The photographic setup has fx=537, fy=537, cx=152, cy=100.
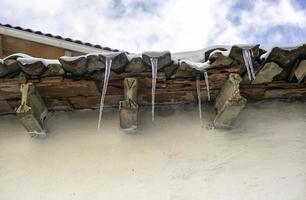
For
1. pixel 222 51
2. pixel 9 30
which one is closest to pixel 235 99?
pixel 222 51

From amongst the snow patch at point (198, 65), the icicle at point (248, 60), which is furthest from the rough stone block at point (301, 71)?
the snow patch at point (198, 65)

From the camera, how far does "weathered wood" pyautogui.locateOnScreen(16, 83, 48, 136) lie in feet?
12.5

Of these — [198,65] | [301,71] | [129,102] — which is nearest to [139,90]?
[129,102]

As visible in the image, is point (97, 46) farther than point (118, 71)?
Yes

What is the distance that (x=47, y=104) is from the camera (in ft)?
13.9

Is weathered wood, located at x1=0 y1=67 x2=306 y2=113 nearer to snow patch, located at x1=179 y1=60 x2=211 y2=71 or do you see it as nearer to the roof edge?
snow patch, located at x1=179 y1=60 x2=211 y2=71

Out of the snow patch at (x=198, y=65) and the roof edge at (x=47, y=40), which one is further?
the roof edge at (x=47, y=40)

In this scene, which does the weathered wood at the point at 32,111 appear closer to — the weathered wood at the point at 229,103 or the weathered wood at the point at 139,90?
the weathered wood at the point at 139,90

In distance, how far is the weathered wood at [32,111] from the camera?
3823 mm

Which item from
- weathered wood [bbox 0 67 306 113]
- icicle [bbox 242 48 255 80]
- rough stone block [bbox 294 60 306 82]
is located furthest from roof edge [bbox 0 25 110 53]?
rough stone block [bbox 294 60 306 82]

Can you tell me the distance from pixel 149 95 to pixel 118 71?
1.31ft

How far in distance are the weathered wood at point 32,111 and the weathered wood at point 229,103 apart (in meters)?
1.34

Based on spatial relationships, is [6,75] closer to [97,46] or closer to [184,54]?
[184,54]

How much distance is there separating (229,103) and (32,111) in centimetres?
142
